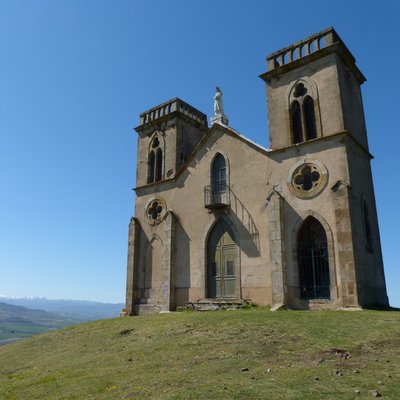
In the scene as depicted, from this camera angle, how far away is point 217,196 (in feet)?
78.2

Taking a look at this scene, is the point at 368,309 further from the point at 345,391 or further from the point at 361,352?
the point at 345,391

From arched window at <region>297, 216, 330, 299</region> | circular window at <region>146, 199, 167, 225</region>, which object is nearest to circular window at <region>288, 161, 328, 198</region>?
arched window at <region>297, 216, 330, 299</region>

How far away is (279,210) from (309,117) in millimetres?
5749

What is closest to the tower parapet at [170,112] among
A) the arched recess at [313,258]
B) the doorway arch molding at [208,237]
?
the doorway arch molding at [208,237]

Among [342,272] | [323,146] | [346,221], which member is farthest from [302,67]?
[342,272]

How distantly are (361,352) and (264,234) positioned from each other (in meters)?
10.8

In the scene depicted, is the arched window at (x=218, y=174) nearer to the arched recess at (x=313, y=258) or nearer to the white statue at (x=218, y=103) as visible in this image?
the white statue at (x=218, y=103)

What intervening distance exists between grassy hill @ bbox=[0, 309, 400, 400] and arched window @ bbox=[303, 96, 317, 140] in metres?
9.81

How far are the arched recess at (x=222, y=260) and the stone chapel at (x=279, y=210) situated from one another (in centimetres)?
6

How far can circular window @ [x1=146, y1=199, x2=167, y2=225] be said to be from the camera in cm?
2698

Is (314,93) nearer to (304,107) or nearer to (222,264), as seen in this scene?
(304,107)

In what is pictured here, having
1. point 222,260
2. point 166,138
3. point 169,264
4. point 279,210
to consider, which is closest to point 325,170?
point 279,210

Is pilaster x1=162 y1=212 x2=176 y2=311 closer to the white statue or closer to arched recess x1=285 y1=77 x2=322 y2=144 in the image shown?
the white statue

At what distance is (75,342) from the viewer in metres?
17.1
